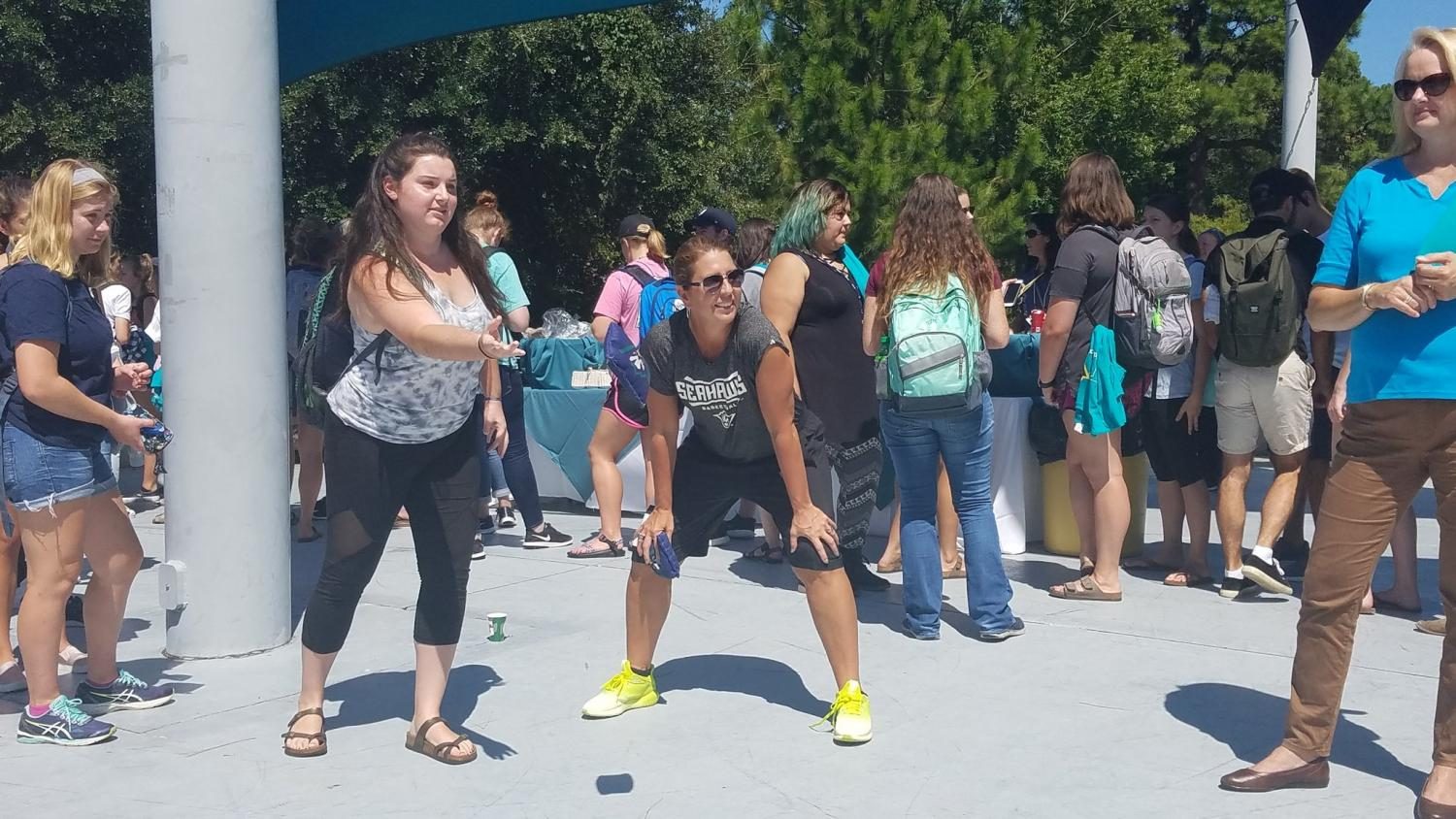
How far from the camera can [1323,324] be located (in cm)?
373

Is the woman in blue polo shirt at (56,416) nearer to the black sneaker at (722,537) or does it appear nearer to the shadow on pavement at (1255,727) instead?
the shadow on pavement at (1255,727)

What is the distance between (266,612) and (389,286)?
193 centimetres

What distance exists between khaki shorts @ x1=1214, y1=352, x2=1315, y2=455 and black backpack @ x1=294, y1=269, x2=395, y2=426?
3.73 m

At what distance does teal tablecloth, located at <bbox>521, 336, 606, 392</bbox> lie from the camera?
884cm

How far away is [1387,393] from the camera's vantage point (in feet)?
11.7

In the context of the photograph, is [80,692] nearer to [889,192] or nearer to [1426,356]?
[1426,356]

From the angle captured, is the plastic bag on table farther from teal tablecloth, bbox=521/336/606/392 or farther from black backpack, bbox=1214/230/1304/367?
black backpack, bbox=1214/230/1304/367

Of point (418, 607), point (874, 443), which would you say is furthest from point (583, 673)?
point (874, 443)

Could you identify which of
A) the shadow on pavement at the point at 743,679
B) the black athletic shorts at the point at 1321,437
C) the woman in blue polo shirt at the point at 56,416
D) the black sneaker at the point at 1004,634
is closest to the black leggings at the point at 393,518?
the woman in blue polo shirt at the point at 56,416

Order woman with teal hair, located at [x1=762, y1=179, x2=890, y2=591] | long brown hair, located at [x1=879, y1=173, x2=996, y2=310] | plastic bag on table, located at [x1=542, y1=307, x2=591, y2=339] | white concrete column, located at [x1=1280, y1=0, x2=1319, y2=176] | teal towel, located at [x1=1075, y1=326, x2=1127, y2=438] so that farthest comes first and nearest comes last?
plastic bag on table, located at [x1=542, y1=307, x2=591, y2=339] < white concrete column, located at [x1=1280, y1=0, x2=1319, y2=176] < teal towel, located at [x1=1075, y1=326, x2=1127, y2=438] < woman with teal hair, located at [x1=762, y1=179, x2=890, y2=591] < long brown hair, located at [x1=879, y1=173, x2=996, y2=310]

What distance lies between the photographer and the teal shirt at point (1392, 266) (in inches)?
138

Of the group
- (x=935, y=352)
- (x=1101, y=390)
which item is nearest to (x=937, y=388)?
(x=935, y=352)

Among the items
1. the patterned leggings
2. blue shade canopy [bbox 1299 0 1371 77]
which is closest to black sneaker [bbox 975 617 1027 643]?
the patterned leggings

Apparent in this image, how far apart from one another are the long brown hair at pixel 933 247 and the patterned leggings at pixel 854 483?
620mm
